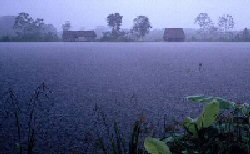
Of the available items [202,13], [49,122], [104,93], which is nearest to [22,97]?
[104,93]

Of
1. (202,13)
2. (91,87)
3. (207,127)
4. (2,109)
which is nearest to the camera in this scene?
(207,127)

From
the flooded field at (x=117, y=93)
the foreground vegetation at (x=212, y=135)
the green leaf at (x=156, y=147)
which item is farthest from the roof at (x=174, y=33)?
the green leaf at (x=156, y=147)

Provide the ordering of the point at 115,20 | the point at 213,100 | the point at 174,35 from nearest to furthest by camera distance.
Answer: the point at 213,100 < the point at 174,35 < the point at 115,20

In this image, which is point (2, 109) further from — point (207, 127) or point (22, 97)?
point (207, 127)

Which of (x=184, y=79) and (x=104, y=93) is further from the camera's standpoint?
(x=184, y=79)

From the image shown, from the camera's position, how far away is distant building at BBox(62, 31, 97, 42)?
5328 cm

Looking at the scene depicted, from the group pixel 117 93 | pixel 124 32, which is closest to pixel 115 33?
pixel 124 32

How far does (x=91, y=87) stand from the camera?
25.1ft

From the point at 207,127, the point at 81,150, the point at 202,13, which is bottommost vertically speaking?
the point at 81,150

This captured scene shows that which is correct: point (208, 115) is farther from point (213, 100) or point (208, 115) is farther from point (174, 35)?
point (174, 35)

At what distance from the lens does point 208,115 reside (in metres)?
2.60

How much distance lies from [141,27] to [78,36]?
1219cm

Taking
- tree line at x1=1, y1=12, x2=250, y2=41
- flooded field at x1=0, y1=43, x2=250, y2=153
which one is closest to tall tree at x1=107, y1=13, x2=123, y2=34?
tree line at x1=1, y1=12, x2=250, y2=41

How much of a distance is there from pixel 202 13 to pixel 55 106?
91096 millimetres
